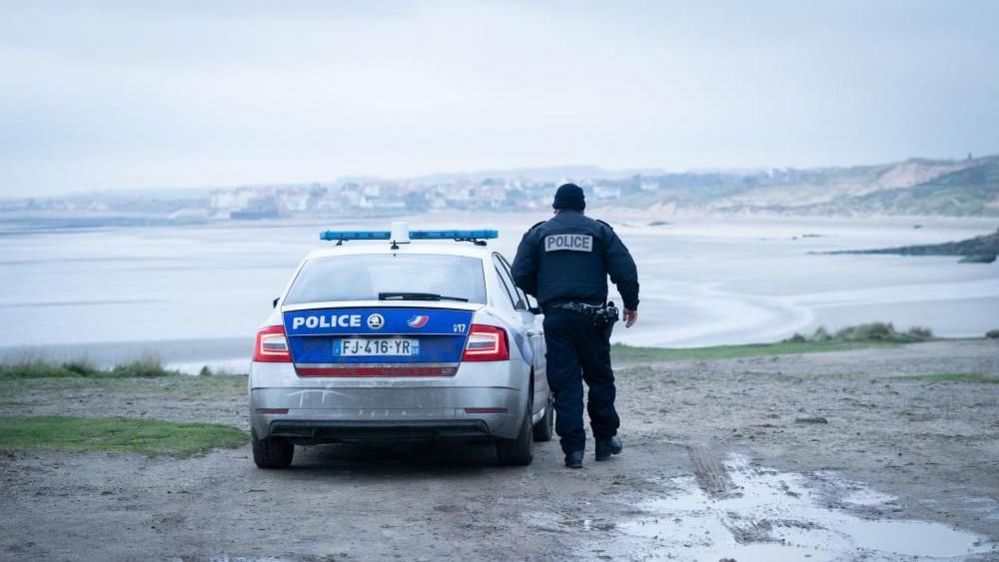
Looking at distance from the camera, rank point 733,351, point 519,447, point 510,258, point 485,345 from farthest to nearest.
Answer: point 510,258, point 733,351, point 519,447, point 485,345

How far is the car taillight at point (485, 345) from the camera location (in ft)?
32.3

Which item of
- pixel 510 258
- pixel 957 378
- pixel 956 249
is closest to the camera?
pixel 957 378

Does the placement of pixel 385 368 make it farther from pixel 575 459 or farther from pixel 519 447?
pixel 575 459

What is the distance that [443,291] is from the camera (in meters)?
10.3

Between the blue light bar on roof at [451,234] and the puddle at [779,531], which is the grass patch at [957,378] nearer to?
the blue light bar on roof at [451,234]

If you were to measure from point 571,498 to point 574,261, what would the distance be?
2062mm

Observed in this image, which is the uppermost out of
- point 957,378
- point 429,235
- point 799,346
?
point 429,235

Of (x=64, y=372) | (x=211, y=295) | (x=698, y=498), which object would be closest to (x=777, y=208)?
(x=211, y=295)

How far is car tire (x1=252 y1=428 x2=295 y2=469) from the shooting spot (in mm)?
10367

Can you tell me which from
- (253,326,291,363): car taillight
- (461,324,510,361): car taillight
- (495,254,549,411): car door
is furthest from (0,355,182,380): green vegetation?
(461,324,510,361): car taillight

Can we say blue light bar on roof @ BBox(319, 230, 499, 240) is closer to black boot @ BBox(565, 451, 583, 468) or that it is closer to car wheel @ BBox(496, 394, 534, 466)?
car wheel @ BBox(496, 394, 534, 466)

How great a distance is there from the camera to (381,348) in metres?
9.73

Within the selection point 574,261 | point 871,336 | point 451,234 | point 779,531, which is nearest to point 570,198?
point 574,261

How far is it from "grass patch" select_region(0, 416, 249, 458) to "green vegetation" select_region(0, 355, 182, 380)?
8675mm
